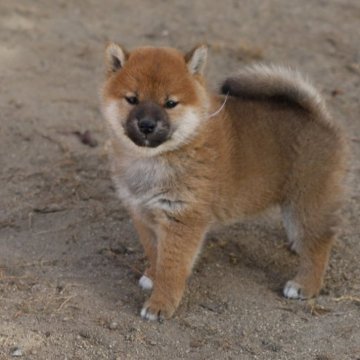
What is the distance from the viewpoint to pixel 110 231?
5418 millimetres

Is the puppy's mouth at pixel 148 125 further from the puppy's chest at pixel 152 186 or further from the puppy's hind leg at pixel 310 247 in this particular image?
the puppy's hind leg at pixel 310 247

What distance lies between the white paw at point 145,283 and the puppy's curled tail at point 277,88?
1.25 meters

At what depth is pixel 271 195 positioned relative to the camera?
4.92 metres

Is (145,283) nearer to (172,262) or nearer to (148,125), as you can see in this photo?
(172,262)

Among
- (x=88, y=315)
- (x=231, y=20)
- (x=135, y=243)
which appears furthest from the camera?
(x=231, y=20)

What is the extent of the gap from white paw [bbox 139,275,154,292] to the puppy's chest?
48cm

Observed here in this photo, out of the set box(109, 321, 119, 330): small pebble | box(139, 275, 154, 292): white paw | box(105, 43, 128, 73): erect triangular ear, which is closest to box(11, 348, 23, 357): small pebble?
box(109, 321, 119, 330): small pebble

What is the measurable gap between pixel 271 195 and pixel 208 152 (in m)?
0.58

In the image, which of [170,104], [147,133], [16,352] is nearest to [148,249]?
[147,133]

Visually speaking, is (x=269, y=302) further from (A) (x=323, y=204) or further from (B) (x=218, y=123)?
(B) (x=218, y=123)

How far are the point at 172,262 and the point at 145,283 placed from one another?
41cm

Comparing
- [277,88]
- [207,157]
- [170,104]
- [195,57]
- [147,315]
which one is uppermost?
[195,57]

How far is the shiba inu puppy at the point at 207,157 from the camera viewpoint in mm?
4438

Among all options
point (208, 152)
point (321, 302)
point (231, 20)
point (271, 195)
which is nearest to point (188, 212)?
point (208, 152)
